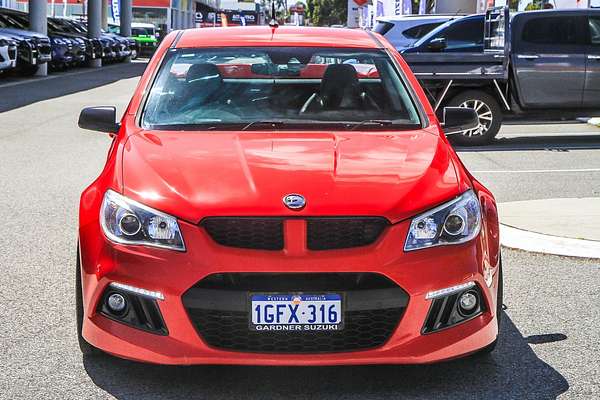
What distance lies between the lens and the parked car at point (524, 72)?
1427 centimetres

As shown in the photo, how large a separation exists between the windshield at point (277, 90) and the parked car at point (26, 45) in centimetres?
2161

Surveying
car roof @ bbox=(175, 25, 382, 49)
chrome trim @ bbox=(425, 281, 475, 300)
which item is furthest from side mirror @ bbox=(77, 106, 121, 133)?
chrome trim @ bbox=(425, 281, 475, 300)

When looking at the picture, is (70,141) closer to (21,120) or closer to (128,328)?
(21,120)

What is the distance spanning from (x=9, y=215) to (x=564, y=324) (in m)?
4.77

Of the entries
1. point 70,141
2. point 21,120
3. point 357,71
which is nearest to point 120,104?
point 21,120

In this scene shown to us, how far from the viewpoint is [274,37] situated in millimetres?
6219

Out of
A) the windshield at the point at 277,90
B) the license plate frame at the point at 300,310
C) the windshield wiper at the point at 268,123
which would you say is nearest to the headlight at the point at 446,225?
the license plate frame at the point at 300,310

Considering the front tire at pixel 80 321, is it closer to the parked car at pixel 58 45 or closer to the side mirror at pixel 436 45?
the side mirror at pixel 436 45

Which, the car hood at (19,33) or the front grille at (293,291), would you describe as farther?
the car hood at (19,33)

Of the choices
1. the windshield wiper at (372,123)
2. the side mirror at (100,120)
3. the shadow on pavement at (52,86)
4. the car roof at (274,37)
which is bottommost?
the shadow on pavement at (52,86)

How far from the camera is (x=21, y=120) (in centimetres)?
1694

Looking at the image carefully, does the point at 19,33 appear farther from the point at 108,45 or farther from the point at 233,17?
the point at 233,17

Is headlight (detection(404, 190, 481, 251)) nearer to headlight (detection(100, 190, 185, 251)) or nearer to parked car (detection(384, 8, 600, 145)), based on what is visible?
headlight (detection(100, 190, 185, 251))

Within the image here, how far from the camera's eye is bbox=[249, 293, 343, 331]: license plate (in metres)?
4.11
